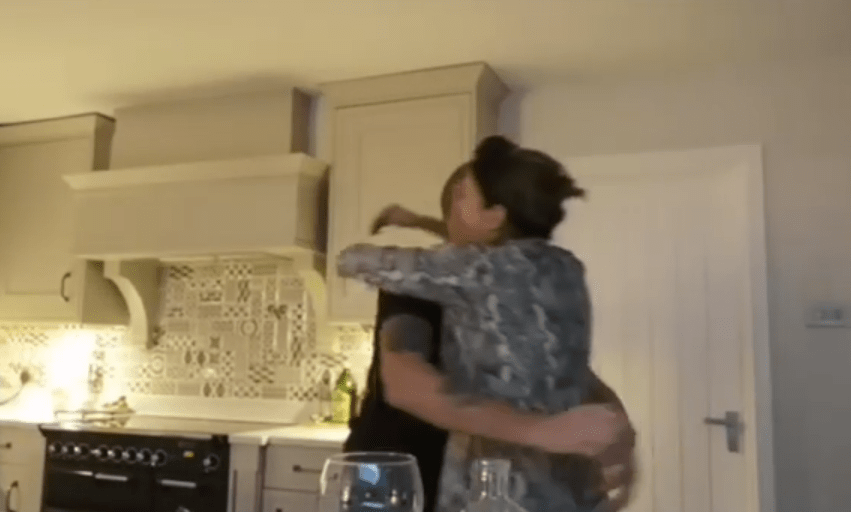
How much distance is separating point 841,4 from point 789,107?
504mm

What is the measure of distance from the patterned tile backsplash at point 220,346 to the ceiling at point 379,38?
890 millimetres

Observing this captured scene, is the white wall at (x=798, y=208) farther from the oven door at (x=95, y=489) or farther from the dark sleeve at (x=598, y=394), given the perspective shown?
the oven door at (x=95, y=489)

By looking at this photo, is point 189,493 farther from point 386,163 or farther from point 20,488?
point 386,163

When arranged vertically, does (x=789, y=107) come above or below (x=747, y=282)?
above

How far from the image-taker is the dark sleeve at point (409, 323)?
4.23ft

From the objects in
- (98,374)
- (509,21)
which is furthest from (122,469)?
(509,21)

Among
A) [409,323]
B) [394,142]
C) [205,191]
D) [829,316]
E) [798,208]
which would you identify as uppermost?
[394,142]

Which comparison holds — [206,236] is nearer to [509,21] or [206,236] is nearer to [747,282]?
[509,21]

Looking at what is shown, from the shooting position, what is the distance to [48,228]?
3.83 meters

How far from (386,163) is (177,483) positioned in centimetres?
144

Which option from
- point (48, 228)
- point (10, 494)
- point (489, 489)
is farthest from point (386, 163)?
point (489, 489)

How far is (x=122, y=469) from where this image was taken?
10.1 feet

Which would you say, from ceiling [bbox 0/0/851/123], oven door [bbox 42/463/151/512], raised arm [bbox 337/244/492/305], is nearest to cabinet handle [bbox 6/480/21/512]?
oven door [bbox 42/463/151/512]

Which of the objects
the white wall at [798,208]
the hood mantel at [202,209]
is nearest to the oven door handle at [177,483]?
the hood mantel at [202,209]
